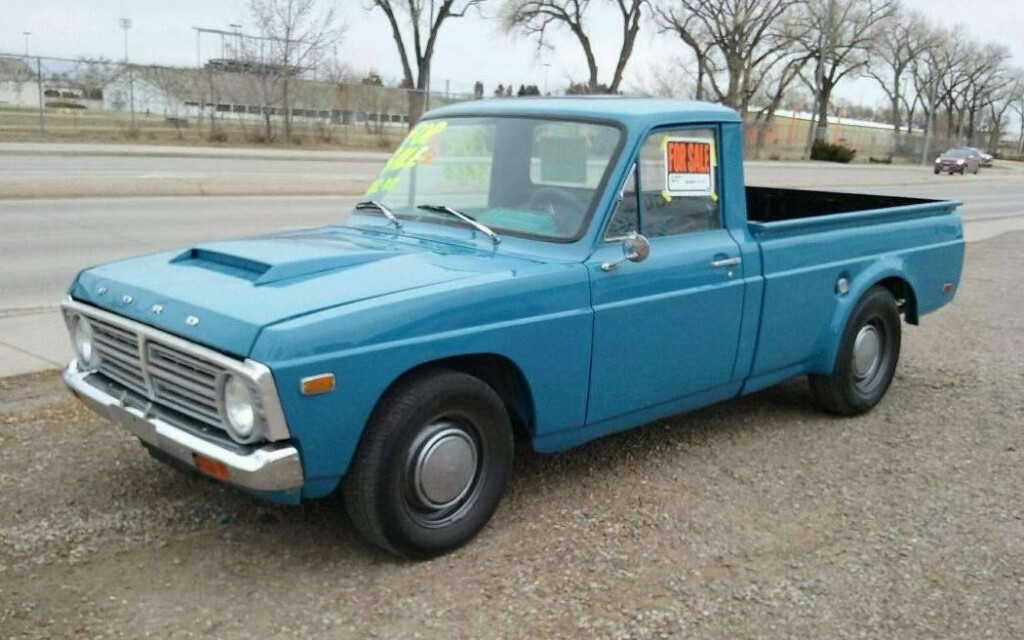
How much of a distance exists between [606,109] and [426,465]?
195 centimetres

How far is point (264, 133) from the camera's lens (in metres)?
34.1

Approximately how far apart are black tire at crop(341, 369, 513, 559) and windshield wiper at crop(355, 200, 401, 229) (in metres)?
1.24

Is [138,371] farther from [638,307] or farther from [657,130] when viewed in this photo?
[657,130]

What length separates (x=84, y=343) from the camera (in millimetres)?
3984

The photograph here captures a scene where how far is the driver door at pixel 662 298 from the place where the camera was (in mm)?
4145

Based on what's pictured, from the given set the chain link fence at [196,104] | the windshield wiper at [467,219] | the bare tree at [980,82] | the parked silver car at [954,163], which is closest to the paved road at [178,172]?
the chain link fence at [196,104]

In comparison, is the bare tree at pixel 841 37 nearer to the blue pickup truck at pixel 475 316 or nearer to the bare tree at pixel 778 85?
the bare tree at pixel 778 85

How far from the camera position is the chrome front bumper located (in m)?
3.18

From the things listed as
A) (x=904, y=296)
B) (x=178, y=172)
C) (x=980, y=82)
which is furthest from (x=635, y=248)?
(x=980, y=82)

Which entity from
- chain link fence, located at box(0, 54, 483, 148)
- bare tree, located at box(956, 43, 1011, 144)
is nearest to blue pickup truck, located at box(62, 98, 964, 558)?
chain link fence, located at box(0, 54, 483, 148)

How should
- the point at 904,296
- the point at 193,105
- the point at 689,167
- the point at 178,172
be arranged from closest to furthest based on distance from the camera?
the point at 689,167
the point at 904,296
the point at 178,172
the point at 193,105

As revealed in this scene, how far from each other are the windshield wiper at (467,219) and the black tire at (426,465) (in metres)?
0.80

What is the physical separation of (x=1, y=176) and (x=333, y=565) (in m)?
16.2

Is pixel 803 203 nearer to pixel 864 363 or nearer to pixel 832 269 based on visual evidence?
pixel 864 363
